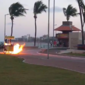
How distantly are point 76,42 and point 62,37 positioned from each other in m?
8.75

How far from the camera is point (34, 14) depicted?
319 feet

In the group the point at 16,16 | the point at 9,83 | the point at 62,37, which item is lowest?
the point at 9,83

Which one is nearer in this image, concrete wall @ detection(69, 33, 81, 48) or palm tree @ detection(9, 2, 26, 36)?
concrete wall @ detection(69, 33, 81, 48)

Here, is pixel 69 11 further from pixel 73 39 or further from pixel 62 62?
pixel 62 62

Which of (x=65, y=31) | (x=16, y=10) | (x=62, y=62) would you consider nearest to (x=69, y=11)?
(x=65, y=31)

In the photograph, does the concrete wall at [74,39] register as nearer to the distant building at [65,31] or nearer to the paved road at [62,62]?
the distant building at [65,31]

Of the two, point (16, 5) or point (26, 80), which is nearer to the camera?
point (26, 80)

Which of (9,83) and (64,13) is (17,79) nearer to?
(9,83)

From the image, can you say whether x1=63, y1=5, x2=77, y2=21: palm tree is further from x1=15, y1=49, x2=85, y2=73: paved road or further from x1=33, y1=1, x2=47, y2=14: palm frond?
x1=15, y1=49, x2=85, y2=73: paved road

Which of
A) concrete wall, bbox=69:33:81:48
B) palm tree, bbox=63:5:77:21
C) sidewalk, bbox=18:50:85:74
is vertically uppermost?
palm tree, bbox=63:5:77:21

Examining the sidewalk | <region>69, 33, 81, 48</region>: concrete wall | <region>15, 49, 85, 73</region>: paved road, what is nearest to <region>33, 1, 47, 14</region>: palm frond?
<region>69, 33, 81, 48</region>: concrete wall

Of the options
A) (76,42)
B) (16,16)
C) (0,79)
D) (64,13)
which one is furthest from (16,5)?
(0,79)

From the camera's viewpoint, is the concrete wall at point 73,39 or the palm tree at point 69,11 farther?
the palm tree at point 69,11

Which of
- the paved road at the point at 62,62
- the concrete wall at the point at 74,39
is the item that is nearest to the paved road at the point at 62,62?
the paved road at the point at 62,62
